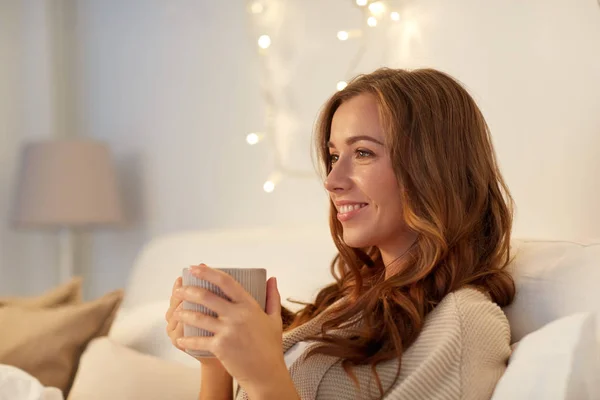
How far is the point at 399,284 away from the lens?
1229 mm

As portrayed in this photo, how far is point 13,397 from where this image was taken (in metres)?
1.38

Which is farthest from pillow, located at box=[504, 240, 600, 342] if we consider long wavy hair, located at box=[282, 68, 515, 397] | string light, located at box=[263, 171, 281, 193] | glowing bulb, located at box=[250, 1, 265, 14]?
glowing bulb, located at box=[250, 1, 265, 14]

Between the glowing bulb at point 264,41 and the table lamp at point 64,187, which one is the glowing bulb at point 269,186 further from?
the table lamp at point 64,187

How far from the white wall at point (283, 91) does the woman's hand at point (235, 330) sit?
A: 3.15ft

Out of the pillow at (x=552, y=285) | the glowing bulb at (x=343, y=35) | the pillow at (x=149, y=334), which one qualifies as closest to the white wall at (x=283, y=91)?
the glowing bulb at (x=343, y=35)

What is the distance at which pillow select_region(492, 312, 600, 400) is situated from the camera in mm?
992

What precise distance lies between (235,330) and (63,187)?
213cm

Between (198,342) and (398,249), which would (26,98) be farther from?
(198,342)

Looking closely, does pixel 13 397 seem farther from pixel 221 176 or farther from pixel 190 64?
pixel 190 64

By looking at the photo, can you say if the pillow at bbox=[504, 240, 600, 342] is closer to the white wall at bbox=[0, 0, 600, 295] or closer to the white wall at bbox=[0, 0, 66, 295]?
the white wall at bbox=[0, 0, 600, 295]

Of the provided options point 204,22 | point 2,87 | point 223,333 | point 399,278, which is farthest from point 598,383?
point 2,87

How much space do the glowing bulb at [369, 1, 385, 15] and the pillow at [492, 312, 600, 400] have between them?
131 cm

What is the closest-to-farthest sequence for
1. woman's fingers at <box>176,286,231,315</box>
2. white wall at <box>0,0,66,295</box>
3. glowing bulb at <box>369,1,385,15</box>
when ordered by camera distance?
woman's fingers at <box>176,286,231,315</box> → glowing bulb at <box>369,1,385,15</box> → white wall at <box>0,0,66,295</box>

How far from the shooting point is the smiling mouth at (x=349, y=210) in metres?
1.35
